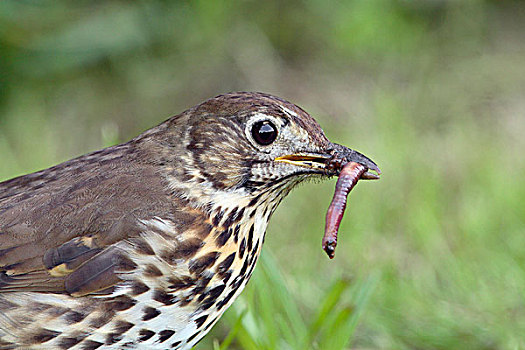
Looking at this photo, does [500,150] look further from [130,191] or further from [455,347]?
[130,191]

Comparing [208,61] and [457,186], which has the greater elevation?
[208,61]

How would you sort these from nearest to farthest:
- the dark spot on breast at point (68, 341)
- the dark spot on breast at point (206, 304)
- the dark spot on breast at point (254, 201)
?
1. the dark spot on breast at point (68, 341)
2. the dark spot on breast at point (206, 304)
3. the dark spot on breast at point (254, 201)

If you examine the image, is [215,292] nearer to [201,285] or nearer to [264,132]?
[201,285]

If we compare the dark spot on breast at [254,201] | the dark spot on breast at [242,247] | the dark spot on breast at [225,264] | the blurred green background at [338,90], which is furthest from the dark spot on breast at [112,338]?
the blurred green background at [338,90]

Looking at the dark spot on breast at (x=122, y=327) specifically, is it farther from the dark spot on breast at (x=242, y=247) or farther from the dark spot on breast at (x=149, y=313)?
the dark spot on breast at (x=242, y=247)

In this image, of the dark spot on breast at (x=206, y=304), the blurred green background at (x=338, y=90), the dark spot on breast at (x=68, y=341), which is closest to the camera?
the dark spot on breast at (x=68, y=341)

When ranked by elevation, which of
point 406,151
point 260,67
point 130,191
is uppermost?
point 260,67

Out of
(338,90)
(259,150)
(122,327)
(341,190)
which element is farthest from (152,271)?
(338,90)

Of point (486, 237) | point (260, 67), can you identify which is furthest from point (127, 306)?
point (260, 67)
